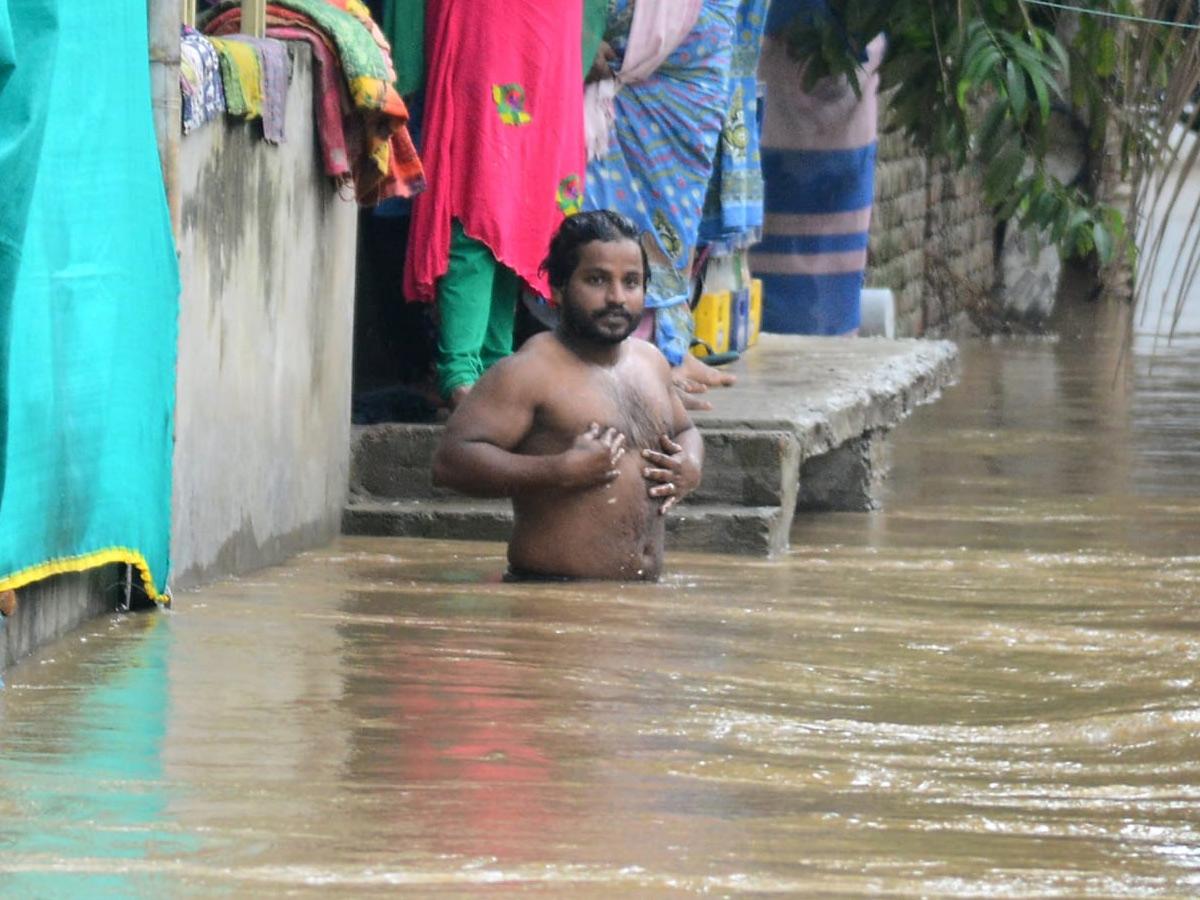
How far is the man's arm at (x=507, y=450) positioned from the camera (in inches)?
187

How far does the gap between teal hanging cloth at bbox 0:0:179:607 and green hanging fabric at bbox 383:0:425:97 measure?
1750 millimetres

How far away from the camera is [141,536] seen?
4.16 m

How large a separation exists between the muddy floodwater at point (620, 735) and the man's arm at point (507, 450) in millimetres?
237

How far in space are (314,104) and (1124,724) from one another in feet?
8.47

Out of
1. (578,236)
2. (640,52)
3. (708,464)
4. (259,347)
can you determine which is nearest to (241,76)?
(259,347)

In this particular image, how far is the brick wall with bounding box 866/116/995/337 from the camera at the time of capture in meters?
12.1

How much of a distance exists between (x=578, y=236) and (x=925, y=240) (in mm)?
9396

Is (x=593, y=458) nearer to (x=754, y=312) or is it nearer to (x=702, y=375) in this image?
(x=702, y=375)

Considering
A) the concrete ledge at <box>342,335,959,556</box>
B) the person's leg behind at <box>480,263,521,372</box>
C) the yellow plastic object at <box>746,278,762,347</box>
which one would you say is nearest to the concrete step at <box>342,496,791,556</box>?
the concrete ledge at <box>342,335,959,556</box>

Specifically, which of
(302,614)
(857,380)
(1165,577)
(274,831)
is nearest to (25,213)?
(274,831)

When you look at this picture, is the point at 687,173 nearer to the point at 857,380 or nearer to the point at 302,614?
the point at 857,380

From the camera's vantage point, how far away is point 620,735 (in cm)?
329

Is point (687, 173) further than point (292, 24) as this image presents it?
Yes

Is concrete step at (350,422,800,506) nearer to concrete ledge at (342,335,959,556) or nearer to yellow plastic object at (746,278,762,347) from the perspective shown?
concrete ledge at (342,335,959,556)
